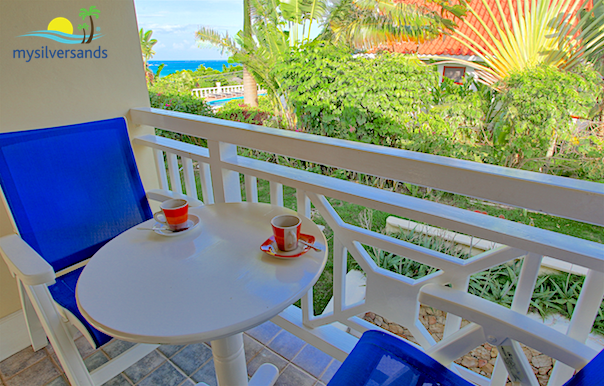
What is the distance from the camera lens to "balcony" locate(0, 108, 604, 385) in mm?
786

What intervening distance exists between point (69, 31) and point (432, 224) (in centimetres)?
196

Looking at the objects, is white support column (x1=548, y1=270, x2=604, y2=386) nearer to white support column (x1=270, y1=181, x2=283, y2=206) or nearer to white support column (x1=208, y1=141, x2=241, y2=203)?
white support column (x1=270, y1=181, x2=283, y2=206)

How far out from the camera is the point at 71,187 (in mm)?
1461

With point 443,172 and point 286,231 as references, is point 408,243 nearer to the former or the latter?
point 443,172

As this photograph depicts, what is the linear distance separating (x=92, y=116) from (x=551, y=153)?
469cm

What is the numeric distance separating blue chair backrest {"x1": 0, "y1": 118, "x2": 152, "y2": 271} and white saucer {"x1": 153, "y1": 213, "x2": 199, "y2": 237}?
0.55m

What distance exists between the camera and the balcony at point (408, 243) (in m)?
0.79

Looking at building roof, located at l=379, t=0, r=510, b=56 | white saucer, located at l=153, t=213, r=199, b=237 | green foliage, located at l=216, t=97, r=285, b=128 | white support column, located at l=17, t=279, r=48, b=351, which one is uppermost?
building roof, located at l=379, t=0, r=510, b=56

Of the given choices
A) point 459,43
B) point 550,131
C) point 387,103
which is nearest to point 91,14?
point 387,103

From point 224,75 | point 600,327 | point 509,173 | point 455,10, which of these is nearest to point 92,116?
point 509,173

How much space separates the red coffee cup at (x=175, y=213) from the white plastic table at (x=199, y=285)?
4 centimetres

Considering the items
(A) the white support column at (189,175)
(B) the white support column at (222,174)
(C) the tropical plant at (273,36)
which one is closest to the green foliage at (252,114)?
(C) the tropical plant at (273,36)

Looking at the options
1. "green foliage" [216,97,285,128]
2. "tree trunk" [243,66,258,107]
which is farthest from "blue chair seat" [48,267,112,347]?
"tree trunk" [243,66,258,107]

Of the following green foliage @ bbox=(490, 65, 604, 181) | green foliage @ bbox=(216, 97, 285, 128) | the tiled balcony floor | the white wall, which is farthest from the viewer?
green foliage @ bbox=(216, 97, 285, 128)
